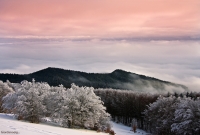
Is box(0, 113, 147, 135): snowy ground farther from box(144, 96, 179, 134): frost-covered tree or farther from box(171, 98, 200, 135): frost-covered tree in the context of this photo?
box(144, 96, 179, 134): frost-covered tree

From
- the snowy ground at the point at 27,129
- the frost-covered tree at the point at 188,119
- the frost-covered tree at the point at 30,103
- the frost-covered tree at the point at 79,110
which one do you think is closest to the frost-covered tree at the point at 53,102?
the frost-covered tree at the point at 79,110

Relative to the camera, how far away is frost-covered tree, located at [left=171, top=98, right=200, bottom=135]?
61209 millimetres

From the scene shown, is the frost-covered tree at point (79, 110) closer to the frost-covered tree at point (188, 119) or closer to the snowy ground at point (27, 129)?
the snowy ground at point (27, 129)

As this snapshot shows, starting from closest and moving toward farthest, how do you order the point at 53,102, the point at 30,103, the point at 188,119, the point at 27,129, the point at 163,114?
the point at 27,129, the point at 30,103, the point at 53,102, the point at 188,119, the point at 163,114

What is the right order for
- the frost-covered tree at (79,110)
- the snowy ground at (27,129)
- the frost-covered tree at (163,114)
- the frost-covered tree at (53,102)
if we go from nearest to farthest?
the snowy ground at (27,129)
the frost-covered tree at (79,110)
the frost-covered tree at (53,102)
the frost-covered tree at (163,114)

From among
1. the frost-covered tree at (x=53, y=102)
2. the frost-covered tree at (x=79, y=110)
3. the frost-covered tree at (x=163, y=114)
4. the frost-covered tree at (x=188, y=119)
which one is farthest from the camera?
the frost-covered tree at (x=163, y=114)

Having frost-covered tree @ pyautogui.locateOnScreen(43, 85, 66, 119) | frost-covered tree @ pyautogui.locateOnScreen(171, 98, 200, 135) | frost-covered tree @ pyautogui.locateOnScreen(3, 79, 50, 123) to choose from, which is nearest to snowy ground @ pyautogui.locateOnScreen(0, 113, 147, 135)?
frost-covered tree @ pyautogui.locateOnScreen(3, 79, 50, 123)

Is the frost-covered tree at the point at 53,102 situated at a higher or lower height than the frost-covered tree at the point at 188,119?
higher

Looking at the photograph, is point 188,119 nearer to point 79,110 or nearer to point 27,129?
point 79,110

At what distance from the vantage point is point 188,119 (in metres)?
62.7

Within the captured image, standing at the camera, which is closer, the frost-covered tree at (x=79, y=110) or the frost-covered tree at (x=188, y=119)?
the frost-covered tree at (x=79, y=110)

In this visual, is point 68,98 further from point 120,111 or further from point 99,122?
point 120,111

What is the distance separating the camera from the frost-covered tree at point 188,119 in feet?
201

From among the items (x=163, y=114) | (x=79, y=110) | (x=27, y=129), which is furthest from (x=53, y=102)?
(x=163, y=114)
